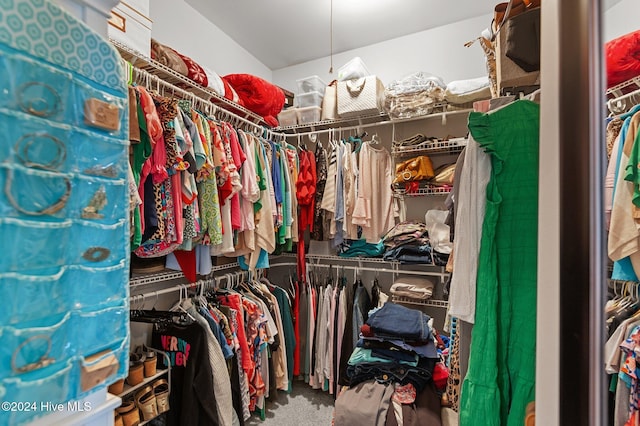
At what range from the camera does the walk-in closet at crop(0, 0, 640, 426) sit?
1.36 ft

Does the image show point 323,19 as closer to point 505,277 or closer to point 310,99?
point 310,99

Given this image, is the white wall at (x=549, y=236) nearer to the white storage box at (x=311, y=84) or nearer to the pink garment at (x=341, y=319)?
the pink garment at (x=341, y=319)

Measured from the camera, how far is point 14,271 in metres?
0.42

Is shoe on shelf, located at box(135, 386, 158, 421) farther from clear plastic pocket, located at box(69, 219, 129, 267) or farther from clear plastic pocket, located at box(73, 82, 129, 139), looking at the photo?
clear plastic pocket, located at box(73, 82, 129, 139)

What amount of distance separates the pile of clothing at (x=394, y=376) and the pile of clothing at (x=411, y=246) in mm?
949

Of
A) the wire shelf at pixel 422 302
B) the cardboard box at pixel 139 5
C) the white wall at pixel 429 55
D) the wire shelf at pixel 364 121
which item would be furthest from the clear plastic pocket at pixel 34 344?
the white wall at pixel 429 55

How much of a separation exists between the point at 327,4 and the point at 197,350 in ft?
8.21

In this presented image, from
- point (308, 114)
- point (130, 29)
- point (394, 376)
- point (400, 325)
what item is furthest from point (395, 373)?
point (308, 114)

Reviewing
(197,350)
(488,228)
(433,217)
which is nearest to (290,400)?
(197,350)

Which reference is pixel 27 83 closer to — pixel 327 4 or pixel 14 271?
pixel 14 271

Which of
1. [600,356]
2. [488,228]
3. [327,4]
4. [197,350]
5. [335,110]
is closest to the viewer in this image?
[600,356]

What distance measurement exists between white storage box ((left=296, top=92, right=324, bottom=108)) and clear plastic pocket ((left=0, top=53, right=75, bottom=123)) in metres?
2.34

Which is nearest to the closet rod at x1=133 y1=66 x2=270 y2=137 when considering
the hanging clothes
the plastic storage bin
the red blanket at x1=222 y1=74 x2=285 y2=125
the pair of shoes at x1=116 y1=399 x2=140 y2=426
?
the red blanket at x1=222 y1=74 x2=285 y2=125

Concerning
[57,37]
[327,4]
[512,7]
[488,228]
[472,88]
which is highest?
[327,4]
